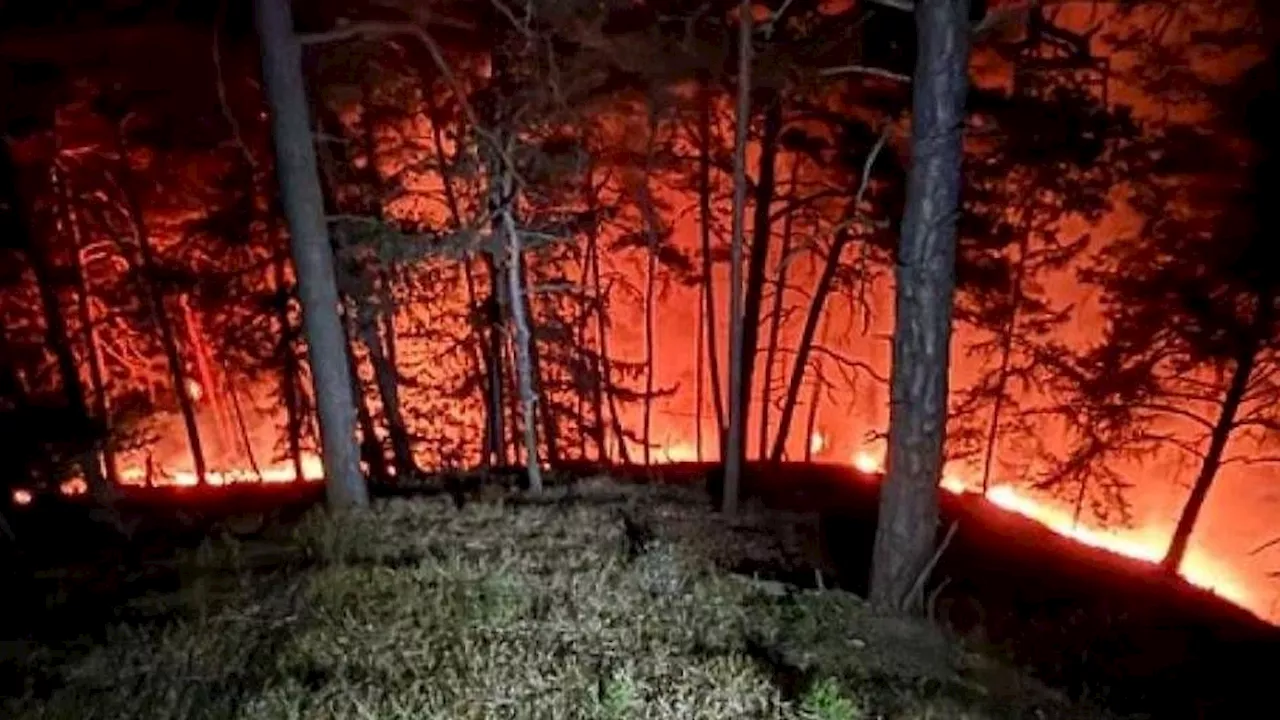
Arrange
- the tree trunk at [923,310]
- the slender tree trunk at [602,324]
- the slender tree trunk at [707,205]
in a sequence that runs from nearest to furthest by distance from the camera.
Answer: the tree trunk at [923,310] → the slender tree trunk at [707,205] → the slender tree trunk at [602,324]

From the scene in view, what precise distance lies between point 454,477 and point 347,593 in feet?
19.5

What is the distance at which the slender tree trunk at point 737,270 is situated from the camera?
11.6 metres

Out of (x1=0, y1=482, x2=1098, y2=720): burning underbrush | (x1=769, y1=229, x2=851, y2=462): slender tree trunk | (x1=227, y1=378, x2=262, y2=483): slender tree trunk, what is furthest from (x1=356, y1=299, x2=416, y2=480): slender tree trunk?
(x1=769, y1=229, x2=851, y2=462): slender tree trunk

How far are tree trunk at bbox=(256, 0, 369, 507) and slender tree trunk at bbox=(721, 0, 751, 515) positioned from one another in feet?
14.6

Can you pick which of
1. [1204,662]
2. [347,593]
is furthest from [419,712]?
[1204,662]

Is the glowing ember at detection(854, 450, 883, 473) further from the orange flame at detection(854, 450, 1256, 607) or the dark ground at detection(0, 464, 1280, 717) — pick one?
the dark ground at detection(0, 464, 1280, 717)

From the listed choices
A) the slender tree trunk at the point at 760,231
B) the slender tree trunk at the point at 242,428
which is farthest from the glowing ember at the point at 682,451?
the slender tree trunk at the point at 242,428

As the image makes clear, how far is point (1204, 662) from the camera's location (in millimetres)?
10141

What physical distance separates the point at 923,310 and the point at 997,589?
5032 mm

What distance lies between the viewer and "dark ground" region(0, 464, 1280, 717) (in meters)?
8.14

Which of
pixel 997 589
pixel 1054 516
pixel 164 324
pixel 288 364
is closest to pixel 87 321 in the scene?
pixel 164 324

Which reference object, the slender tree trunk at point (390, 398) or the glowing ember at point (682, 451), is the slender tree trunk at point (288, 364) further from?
the glowing ember at point (682, 451)

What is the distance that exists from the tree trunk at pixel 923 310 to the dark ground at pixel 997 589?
0.54 metres

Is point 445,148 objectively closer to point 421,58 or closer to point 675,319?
point 421,58
